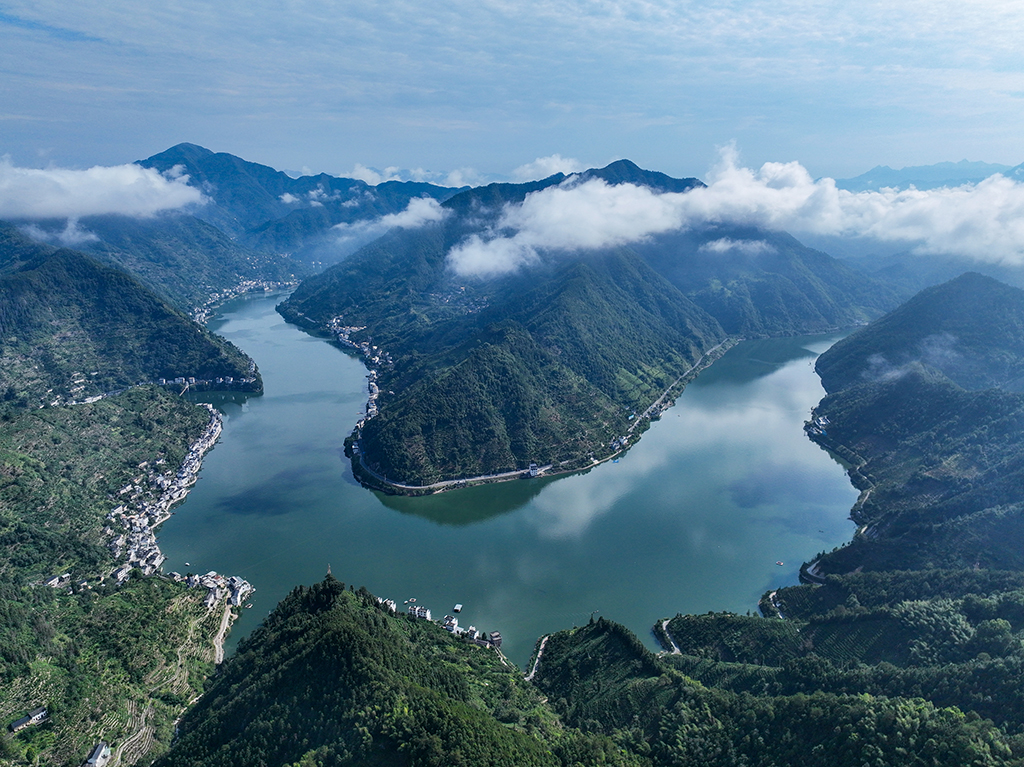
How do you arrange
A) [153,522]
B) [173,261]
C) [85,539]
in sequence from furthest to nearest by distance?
1. [173,261]
2. [153,522]
3. [85,539]

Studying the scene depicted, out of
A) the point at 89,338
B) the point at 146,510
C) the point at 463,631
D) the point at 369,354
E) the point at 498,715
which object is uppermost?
the point at 498,715

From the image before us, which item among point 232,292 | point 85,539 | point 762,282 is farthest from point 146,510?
point 232,292

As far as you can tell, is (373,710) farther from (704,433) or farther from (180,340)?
(180,340)

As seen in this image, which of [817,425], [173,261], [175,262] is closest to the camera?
[817,425]

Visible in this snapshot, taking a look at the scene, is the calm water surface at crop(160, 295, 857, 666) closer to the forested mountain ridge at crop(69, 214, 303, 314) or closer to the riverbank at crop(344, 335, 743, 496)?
the riverbank at crop(344, 335, 743, 496)

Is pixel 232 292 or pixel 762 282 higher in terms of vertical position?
pixel 762 282

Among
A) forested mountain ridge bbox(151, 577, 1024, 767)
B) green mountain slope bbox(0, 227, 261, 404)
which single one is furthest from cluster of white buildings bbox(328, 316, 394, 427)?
forested mountain ridge bbox(151, 577, 1024, 767)

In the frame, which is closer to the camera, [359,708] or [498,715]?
[359,708]

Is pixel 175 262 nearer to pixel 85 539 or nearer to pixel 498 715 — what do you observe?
pixel 85 539
